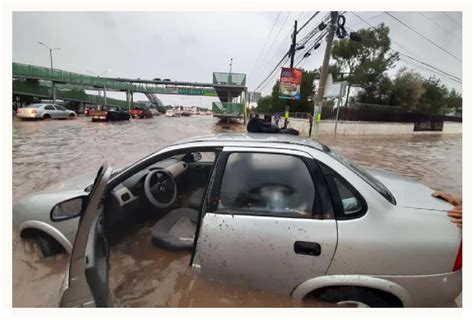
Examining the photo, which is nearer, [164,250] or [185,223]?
[164,250]

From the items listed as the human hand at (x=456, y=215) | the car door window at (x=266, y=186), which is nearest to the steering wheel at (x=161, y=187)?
the car door window at (x=266, y=186)

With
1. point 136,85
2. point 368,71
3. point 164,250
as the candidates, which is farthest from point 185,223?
point 136,85

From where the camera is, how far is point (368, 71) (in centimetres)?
2350

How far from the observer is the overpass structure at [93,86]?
26625 mm

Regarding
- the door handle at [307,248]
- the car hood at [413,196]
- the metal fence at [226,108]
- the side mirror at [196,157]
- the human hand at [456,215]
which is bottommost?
the door handle at [307,248]

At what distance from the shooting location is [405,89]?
24.6 meters

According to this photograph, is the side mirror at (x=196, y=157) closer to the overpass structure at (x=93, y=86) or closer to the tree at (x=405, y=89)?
the overpass structure at (x=93, y=86)

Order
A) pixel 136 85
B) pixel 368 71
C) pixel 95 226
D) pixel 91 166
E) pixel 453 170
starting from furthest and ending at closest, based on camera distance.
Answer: pixel 136 85
pixel 368 71
pixel 453 170
pixel 91 166
pixel 95 226

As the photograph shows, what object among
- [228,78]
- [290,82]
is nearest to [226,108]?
[228,78]

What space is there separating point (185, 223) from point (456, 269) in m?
2.23

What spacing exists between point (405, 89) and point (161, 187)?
97.7ft

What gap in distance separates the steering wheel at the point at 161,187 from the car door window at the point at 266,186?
42.7 inches

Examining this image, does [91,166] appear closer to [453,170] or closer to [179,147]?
[179,147]

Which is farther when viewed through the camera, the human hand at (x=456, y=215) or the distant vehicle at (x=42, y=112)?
the distant vehicle at (x=42, y=112)
